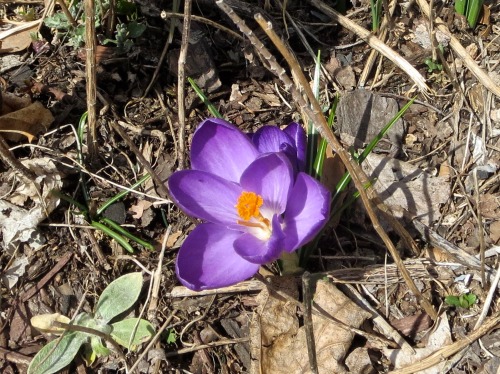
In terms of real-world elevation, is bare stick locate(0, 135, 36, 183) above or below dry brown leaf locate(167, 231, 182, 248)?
above

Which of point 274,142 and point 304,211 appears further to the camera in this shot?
point 274,142

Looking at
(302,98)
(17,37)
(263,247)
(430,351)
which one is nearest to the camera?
(302,98)

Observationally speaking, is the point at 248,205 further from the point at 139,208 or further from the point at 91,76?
the point at 91,76

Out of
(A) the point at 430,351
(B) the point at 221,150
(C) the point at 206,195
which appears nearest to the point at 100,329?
(C) the point at 206,195

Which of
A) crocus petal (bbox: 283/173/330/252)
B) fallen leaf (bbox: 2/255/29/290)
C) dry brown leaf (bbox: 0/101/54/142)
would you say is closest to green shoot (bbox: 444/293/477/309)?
crocus petal (bbox: 283/173/330/252)

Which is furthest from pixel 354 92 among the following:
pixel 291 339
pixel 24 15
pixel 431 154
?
pixel 24 15

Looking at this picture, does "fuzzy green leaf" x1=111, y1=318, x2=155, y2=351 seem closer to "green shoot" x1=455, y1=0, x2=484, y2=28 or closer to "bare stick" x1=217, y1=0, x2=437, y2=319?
"bare stick" x1=217, y1=0, x2=437, y2=319

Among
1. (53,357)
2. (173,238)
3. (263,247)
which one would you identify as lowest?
(53,357)

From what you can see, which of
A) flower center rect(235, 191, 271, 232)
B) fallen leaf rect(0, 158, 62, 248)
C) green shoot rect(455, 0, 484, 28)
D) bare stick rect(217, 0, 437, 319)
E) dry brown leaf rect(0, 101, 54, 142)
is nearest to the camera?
bare stick rect(217, 0, 437, 319)
